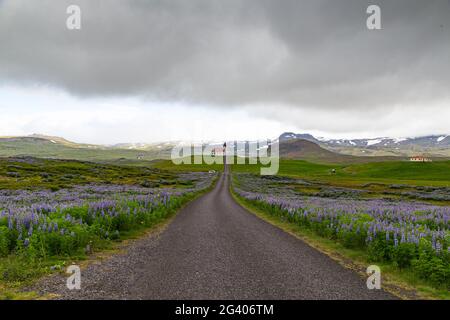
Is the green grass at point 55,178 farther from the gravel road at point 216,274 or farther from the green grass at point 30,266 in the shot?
the gravel road at point 216,274

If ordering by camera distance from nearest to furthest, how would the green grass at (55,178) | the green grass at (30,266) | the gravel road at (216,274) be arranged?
1. the green grass at (30,266)
2. the gravel road at (216,274)
3. the green grass at (55,178)

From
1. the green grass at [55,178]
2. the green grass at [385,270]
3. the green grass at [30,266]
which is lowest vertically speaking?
the green grass at [55,178]

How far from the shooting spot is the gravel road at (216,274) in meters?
7.60

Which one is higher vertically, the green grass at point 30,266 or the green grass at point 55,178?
the green grass at point 30,266

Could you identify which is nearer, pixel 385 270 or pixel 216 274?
pixel 216 274

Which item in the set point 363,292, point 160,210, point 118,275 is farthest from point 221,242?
point 160,210

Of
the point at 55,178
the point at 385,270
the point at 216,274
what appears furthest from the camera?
the point at 55,178

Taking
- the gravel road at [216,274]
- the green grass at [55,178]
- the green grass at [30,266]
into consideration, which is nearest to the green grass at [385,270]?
the gravel road at [216,274]

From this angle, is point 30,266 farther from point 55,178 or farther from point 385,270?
point 55,178

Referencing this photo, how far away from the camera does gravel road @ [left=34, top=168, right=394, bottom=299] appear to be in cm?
760

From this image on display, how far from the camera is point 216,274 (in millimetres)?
9125

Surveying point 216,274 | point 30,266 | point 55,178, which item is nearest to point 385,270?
point 216,274
